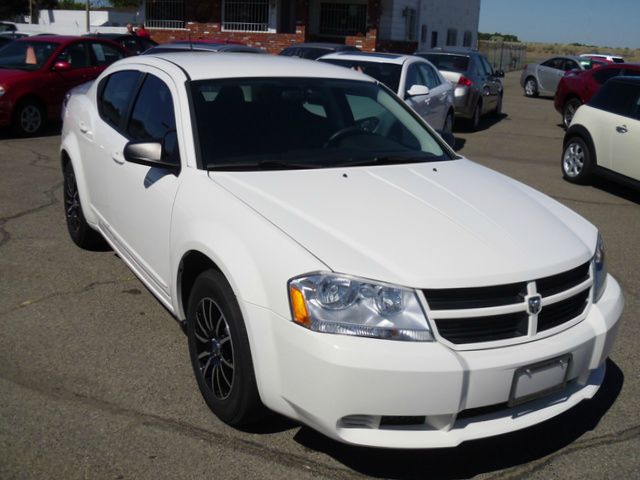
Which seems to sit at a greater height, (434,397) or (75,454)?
(434,397)

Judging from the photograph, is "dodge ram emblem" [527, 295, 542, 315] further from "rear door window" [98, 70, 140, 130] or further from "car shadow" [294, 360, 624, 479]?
"rear door window" [98, 70, 140, 130]

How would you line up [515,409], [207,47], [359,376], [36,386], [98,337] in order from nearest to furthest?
[359,376] < [515,409] < [36,386] < [98,337] < [207,47]

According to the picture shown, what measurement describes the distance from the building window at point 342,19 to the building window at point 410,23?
2162mm

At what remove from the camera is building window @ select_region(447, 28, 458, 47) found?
39.8 metres

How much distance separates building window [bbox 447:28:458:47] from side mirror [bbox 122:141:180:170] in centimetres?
3804

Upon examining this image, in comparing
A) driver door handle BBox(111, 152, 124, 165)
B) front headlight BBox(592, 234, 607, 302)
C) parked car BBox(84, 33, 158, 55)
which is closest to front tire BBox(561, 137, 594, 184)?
front headlight BBox(592, 234, 607, 302)

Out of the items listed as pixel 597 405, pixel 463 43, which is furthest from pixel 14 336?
pixel 463 43

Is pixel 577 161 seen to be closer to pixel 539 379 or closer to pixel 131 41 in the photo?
pixel 539 379

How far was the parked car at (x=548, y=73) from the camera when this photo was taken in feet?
82.3

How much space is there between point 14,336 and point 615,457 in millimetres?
3472

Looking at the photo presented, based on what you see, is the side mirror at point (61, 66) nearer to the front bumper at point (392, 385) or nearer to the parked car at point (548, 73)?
the front bumper at point (392, 385)

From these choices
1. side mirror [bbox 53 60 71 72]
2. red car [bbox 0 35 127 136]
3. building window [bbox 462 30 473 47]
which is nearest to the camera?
red car [bbox 0 35 127 136]

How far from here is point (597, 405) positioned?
3982mm

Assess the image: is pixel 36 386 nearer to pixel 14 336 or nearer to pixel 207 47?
pixel 14 336
